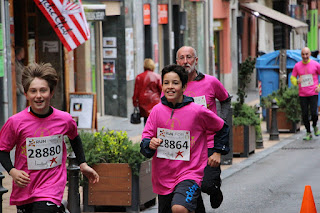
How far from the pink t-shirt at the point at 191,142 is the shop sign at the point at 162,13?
719 inches

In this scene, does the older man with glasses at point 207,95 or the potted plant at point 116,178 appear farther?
the potted plant at point 116,178

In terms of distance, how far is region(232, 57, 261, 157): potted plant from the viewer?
1368 centimetres

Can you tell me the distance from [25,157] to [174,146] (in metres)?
1.21

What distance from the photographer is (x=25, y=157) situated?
591 centimetres

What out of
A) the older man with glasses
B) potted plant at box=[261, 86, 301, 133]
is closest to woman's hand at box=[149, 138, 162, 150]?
the older man with glasses

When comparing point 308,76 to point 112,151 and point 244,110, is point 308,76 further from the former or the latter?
point 112,151

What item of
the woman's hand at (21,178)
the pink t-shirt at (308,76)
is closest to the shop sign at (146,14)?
the pink t-shirt at (308,76)

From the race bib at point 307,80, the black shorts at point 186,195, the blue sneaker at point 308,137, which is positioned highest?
the race bib at point 307,80

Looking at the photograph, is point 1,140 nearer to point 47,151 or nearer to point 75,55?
point 47,151

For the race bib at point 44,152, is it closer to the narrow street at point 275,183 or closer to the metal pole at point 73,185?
the metal pole at point 73,185

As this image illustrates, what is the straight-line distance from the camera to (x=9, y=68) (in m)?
14.3

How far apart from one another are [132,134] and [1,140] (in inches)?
460

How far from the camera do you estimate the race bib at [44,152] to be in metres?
5.89

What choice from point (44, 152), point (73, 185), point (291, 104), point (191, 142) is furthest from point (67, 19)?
point (44, 152)
